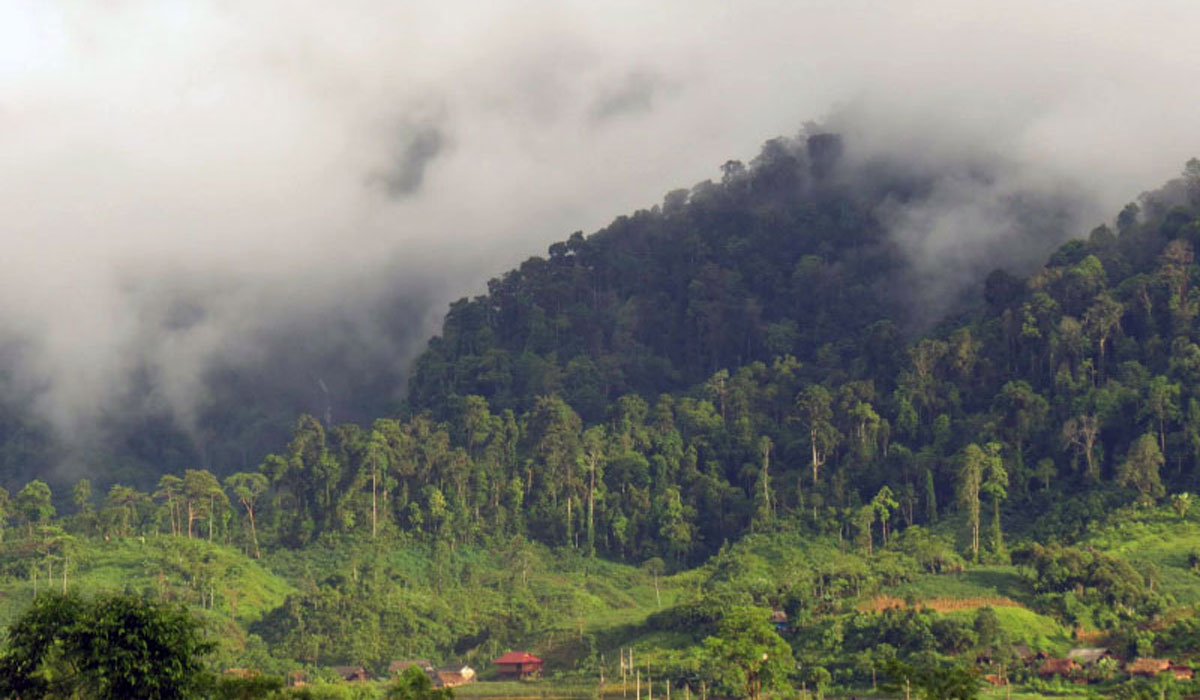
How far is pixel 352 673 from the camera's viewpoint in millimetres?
83312

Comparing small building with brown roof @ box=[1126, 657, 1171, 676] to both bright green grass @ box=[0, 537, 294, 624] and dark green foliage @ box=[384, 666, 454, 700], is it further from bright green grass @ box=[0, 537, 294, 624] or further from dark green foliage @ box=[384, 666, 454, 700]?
bright green grass @ box=[0, 537, 294, 624]

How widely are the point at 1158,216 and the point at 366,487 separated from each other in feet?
198

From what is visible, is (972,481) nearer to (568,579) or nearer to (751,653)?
(568,579)

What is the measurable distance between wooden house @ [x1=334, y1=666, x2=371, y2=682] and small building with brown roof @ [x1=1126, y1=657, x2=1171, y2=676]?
39.0 m

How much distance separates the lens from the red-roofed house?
3312 inches

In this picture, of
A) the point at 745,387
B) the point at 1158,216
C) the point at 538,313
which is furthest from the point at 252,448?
the point at 1158,216

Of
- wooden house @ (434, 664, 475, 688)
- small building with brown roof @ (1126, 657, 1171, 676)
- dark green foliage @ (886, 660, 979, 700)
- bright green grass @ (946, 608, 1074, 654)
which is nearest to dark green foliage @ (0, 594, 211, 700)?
dark green foliage @ (886, 660, 979, 700)

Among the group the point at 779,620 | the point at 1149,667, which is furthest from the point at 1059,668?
the point at 779,620

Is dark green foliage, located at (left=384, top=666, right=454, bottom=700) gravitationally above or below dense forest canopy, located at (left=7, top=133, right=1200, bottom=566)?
below

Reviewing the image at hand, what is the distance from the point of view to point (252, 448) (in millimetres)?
149625

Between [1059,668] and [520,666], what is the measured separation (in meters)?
28.4

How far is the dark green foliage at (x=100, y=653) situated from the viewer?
147 ft

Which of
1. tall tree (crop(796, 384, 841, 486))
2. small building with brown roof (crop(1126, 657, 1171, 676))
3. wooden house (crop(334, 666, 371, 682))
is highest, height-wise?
tall tree (crop(796, 384, 841, 486))

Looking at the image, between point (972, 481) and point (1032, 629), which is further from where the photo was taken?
point (972, 481)
